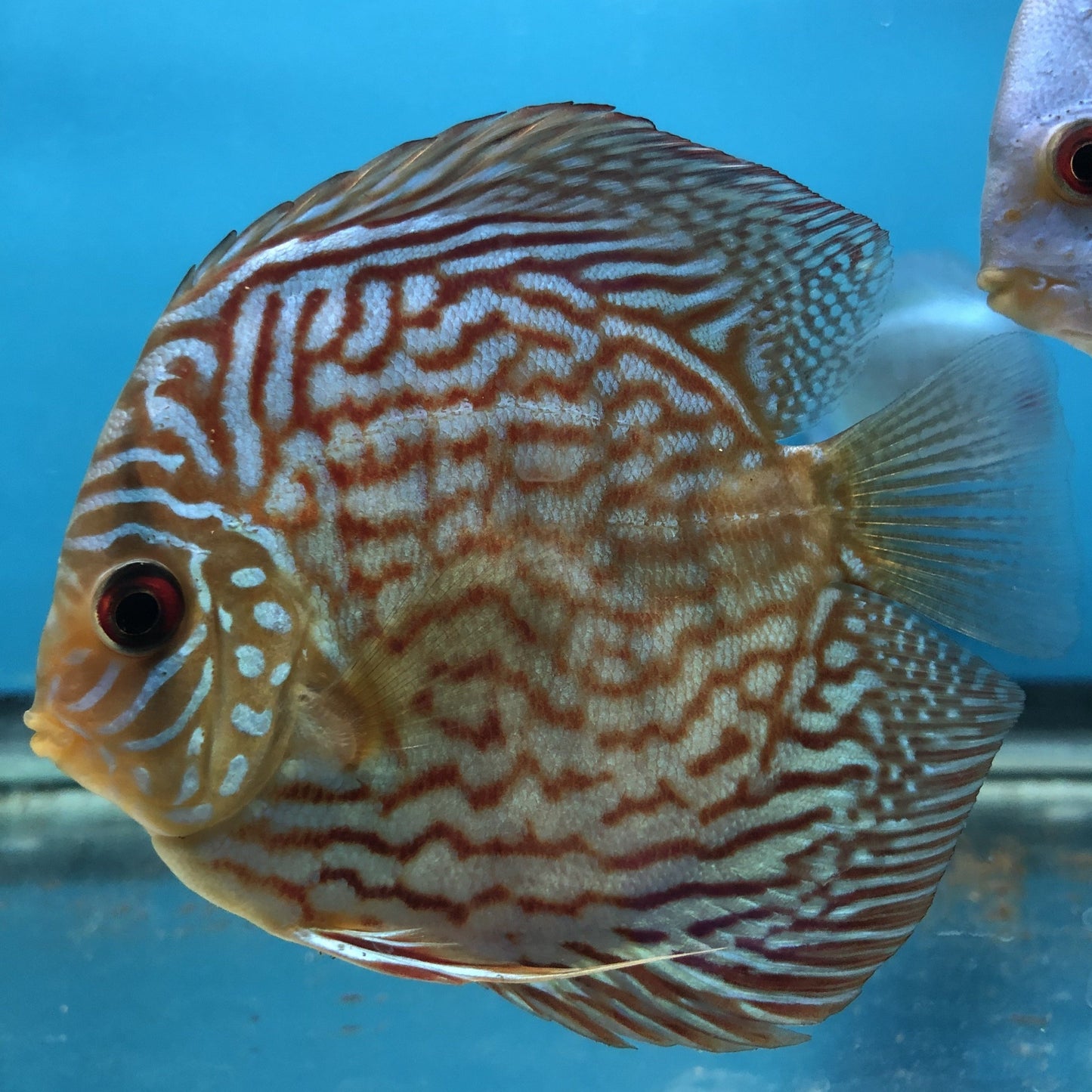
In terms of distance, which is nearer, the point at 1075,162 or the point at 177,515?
the point at 177,515

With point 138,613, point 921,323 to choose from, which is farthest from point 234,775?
point 921,323

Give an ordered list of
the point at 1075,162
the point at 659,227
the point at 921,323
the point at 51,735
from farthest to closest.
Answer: the point at 921,323 < the point at 1075,162 < the point at 659,227 < the point at 51,735

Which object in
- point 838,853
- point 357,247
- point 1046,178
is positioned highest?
point 1046,178

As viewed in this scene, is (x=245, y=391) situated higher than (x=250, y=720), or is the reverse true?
(x=245, y=391)

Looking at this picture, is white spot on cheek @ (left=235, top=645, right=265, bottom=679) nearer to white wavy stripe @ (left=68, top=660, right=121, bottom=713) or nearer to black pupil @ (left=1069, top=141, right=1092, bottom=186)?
white wavy stripe @ (left=68, top=660, right=121, bottom=713)

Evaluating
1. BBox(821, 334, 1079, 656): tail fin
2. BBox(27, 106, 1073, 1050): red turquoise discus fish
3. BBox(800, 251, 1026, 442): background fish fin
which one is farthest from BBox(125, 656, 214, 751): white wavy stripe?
BBox(800, 251, 1026, 442): background fish fin

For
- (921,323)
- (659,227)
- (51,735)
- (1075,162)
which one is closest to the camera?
(51,735)

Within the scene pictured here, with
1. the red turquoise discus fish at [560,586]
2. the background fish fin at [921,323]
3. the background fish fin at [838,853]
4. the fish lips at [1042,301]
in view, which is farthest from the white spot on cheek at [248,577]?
the background fish fin at [921,323]

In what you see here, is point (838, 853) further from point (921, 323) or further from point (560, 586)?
point (921, 323)
